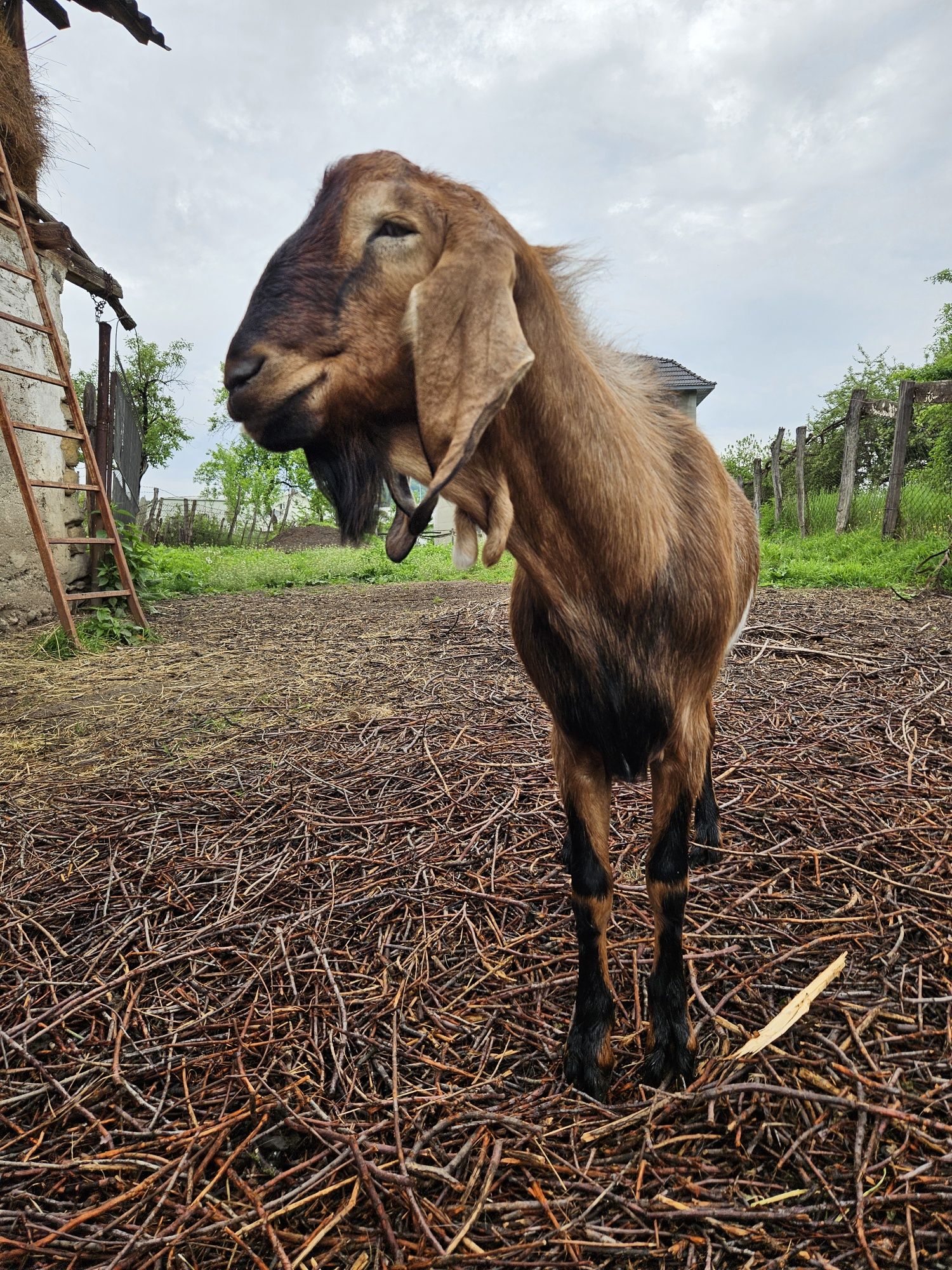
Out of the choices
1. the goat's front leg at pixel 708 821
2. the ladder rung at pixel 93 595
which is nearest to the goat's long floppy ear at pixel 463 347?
the goat's front leg at pixel 708 821

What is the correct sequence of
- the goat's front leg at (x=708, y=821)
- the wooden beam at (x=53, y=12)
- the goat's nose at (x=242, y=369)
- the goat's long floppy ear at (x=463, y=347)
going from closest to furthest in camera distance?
the goat's long floppy ear at (x=463, y=347)
the goat's nose at (x=242, y=369)
the goat's front leg at (x=708, y=821)
the wooden beam at (x=53, y=12)

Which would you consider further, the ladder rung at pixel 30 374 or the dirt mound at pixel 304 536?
the dirt mound at pixel 304 536

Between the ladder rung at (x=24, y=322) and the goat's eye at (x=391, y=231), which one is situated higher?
the ladder rung at (x=24, y=322)

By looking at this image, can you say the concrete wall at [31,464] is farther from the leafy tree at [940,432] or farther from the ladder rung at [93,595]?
the leafy tree at [940,432]

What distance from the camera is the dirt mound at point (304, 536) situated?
3141cm

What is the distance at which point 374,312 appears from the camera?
1.31 m

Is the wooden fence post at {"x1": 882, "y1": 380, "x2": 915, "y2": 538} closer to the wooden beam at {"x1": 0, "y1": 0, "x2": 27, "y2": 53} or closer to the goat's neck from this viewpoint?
the goat's neck

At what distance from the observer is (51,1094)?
1772 millimetres

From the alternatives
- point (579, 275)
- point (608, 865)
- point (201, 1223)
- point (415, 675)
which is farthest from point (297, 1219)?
point (415, 675)

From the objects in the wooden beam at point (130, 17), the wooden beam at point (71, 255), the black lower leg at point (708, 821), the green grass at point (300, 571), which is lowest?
the black lower leg at point (708, 821)

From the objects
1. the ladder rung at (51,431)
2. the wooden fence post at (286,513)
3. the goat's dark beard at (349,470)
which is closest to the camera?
the goat's dark beard at (349,470)

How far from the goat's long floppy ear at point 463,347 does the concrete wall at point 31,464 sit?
6732 mm

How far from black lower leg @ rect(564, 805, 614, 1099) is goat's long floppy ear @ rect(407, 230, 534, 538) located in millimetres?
1102

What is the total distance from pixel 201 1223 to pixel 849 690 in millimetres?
4231
